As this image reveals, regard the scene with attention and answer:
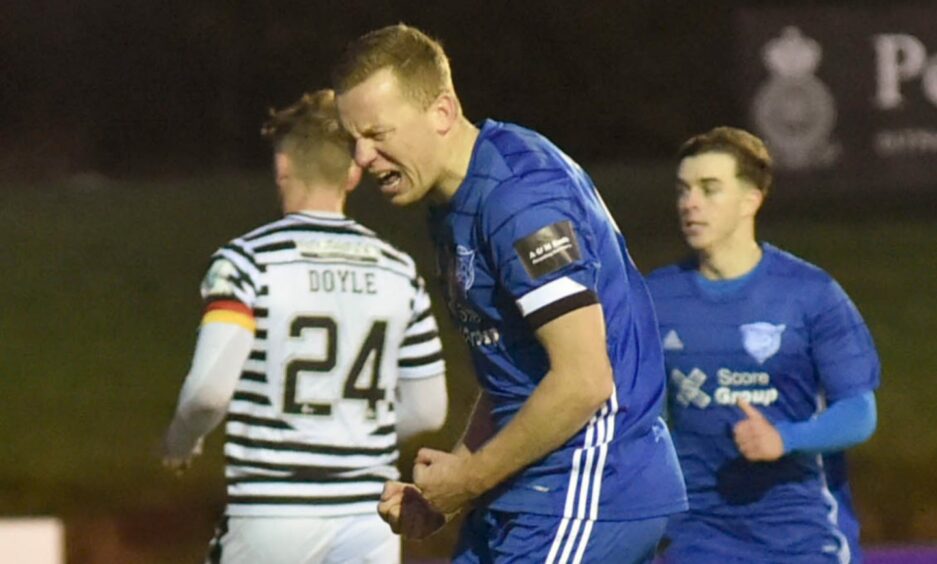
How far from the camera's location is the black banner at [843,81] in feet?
61.2

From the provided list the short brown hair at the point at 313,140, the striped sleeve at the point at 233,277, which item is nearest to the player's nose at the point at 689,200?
the short brown hair at the point at 313,140

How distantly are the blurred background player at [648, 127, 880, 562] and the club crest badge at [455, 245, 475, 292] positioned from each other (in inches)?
52.4

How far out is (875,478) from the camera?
37.7ft

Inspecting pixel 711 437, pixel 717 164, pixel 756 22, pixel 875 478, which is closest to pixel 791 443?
pixel 711 437

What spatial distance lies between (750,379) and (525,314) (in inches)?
64.7

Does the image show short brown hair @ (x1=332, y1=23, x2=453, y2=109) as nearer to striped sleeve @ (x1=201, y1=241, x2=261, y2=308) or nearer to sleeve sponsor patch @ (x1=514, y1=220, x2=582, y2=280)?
sleeve sponsor patch @ (x1=514, y1=220, x2=582, y2=280)

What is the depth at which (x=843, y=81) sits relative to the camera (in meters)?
18.8

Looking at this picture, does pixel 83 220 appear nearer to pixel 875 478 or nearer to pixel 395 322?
pixel 875 478

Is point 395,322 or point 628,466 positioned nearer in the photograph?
point 628,466

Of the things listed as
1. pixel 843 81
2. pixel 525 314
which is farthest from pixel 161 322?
pixel 525 314

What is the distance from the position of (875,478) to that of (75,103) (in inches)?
739

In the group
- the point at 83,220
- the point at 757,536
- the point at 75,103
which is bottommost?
the point at 757,536

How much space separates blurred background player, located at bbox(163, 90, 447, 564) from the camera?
195 inches

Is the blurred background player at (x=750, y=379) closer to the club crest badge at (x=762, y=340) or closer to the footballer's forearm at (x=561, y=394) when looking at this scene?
the club crest badge at (x=762, y=340)
